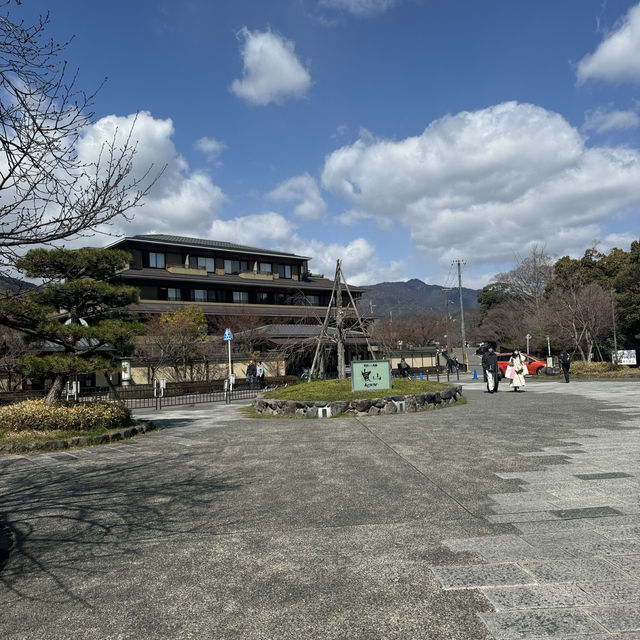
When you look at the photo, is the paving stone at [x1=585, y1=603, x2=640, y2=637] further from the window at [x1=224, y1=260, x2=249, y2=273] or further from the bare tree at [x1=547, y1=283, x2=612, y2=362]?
the window at [x1=224, y1=260, x2=249, y2=273]

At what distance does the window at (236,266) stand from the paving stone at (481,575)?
42.9 m

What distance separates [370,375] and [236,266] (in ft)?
108

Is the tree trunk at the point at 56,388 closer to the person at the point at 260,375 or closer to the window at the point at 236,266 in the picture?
the person at the point at 260,375

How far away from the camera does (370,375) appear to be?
15039 mm

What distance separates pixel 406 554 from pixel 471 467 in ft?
10.9

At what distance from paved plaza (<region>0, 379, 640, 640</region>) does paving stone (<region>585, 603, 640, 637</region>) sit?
0.01 m

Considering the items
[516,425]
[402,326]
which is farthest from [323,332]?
[402,326]

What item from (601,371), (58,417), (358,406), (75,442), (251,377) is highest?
(251,377)

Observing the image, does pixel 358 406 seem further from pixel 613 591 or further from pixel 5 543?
pixel 613 591

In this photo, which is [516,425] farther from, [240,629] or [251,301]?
[251,301]

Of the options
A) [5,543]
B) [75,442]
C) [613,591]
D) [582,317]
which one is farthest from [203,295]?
[613,591]

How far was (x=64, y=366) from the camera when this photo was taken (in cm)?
1146

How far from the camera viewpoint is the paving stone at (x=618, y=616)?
2871 mm

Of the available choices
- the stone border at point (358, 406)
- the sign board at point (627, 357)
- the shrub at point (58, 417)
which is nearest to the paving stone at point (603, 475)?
the stone border at point (358, 406)
